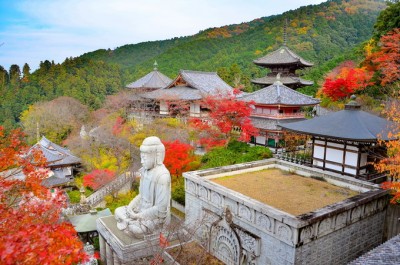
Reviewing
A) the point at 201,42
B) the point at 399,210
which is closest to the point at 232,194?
the point at 399,210

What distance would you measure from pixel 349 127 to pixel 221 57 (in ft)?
176

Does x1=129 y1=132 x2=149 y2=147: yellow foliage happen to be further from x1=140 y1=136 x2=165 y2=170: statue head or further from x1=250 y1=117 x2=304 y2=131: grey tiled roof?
x1=140 y1=136 x2=165 y2=170: statue head

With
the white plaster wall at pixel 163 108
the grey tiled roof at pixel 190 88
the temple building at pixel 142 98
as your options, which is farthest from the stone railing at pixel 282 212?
the temple building at pixel 142 98

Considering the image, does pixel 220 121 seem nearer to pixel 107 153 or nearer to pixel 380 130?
pixel 380 130

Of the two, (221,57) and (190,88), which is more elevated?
(221,57)

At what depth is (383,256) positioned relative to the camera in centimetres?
671

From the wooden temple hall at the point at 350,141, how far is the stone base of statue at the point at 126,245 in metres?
7.36

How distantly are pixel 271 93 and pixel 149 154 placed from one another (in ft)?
45.7

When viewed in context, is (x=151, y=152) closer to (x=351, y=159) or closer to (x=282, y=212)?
(x=282, y=212)

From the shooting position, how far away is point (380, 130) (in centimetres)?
1261

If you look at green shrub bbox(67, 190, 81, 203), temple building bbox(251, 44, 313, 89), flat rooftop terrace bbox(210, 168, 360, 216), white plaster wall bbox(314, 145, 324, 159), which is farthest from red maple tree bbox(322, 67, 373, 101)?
green shrub bbox(67, 190, 81, 203)

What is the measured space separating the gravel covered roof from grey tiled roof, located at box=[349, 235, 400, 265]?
18.1 feet

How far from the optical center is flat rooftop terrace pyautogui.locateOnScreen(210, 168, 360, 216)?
1056cm

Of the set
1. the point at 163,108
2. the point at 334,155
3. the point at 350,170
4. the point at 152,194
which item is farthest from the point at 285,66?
the point at 152,194
